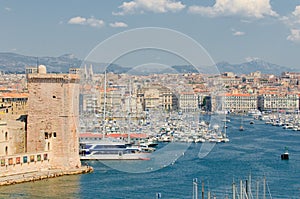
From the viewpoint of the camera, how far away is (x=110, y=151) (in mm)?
14109

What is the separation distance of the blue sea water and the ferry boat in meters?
0.60

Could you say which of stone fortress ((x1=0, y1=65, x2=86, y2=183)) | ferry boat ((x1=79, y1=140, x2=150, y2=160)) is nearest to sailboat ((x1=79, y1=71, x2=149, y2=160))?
ferry boat ((x1=79, y1=140, x2=150, y2=160))

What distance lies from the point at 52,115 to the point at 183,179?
2355mm

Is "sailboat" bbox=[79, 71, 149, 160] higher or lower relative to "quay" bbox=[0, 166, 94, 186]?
higher

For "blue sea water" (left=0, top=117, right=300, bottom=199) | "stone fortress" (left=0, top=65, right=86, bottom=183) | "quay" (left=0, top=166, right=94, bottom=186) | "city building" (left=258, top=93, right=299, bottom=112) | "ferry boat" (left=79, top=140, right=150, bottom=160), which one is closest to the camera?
"blue sea water" (left=0, top=117, right=300, bottom=199)

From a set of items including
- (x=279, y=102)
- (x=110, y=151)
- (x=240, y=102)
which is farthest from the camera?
(x=279, y=102)

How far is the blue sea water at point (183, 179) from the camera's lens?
31.4 feet

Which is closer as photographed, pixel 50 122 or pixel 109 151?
pixel 50 122

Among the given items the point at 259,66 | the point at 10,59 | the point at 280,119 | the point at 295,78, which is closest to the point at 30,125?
the point at 280,119

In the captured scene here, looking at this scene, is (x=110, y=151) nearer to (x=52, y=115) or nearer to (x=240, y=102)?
(x=52, y=115)

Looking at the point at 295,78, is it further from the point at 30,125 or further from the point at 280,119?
the point at 30,125

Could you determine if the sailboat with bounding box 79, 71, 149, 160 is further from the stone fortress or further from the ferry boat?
the stone fortress

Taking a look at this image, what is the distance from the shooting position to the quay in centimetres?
1017

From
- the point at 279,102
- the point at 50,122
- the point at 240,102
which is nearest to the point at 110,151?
the point at 50,122
